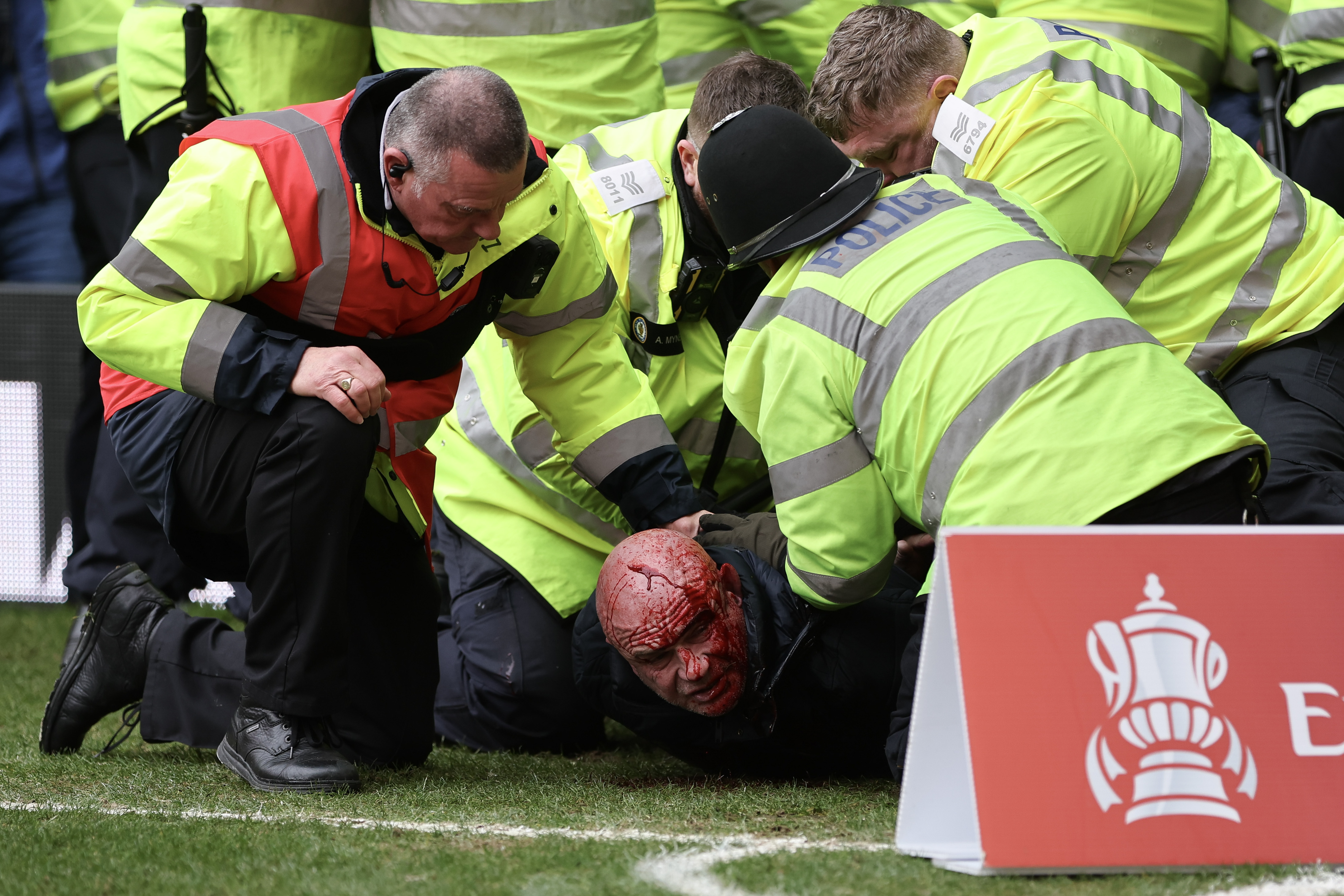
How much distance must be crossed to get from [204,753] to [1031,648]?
7.08ft

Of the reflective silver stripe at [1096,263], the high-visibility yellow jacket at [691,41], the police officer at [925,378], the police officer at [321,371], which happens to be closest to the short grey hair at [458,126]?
the police officer at [321,371]

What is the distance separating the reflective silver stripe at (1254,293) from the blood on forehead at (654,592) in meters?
1.30

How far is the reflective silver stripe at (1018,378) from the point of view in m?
2.40

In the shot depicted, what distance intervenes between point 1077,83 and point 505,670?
6.82 ft

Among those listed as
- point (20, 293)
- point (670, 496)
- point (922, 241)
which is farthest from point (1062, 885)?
point (20, 293)

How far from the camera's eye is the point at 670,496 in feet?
11.0

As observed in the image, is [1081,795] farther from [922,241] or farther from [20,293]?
[20,293]

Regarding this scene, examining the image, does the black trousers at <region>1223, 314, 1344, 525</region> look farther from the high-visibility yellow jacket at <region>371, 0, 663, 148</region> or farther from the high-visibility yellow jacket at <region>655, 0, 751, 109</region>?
the high-visibility yellow jacket at <region>655, 0, 751, 109</region>

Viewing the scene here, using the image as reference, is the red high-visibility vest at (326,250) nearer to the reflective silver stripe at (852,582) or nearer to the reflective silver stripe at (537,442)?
the reflective silver stripe at (537,442)

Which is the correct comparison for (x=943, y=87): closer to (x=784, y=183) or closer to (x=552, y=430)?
(x=784, y=183)

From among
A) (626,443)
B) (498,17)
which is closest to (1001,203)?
(626,443)

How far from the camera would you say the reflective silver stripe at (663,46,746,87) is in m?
5.05

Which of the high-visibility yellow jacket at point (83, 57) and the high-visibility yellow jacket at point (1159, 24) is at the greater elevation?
the high-visibility yellow jacket at point (1159, 24)

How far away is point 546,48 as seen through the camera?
170 inches
